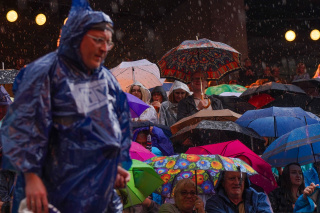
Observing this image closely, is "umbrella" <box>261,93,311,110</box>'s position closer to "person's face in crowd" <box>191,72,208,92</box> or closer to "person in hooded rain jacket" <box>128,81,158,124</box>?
"person's face in crowd" <box>191,72,208,92</box>

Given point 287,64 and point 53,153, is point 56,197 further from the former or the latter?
point 287,64

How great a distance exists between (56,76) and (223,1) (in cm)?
1428

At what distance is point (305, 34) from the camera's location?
2052 cm

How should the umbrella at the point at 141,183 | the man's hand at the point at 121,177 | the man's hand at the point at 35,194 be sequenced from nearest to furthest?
the man's hand at the point at 35,194, the man's hand at the point at 121,177, the umbrella at the point at 141,183

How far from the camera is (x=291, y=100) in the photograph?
10.8 m

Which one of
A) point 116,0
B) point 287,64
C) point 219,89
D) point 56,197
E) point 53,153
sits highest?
point 116,0

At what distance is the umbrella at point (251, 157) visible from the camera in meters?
7.78

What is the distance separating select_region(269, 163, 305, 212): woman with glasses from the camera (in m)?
8.00

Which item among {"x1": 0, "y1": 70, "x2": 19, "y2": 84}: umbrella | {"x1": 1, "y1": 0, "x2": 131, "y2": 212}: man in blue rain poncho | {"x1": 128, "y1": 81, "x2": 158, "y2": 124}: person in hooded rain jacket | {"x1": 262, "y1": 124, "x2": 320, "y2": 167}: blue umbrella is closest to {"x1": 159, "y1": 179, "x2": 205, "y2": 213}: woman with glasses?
{"x1": 262, "y1": 124, "x2": 320, "y2": 167}: blue umbrella

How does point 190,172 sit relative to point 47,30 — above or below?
below

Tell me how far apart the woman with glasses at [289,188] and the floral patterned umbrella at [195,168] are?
0.74 metres

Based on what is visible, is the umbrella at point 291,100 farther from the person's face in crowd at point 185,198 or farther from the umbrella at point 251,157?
the person's face in crowd at point 185,198

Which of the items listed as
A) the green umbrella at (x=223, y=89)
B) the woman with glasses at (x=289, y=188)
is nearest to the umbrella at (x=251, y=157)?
the woman with glasses at (x=289, y=188)

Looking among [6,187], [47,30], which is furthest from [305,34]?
[6,187]
